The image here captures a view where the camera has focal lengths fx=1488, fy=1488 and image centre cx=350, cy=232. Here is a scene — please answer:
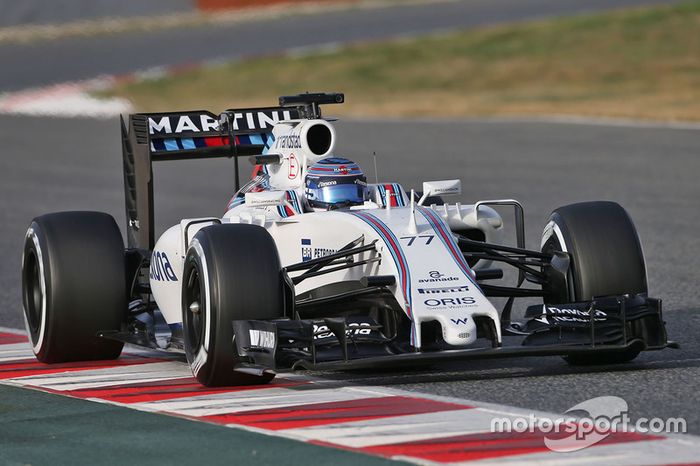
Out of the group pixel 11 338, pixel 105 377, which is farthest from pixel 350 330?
pixel 11 338

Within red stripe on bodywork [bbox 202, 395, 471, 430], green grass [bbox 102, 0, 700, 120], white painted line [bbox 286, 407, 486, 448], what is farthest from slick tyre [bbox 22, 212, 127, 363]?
green grass [bbox 102, 0, 700, 120]

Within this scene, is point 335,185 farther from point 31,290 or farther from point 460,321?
point 31,290

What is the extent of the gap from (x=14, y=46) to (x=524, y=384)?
32541mm

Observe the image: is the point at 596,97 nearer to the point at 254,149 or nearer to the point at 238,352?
the point at 254,149

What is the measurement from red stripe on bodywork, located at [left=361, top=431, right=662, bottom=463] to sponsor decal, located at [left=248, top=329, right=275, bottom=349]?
4.12 ft

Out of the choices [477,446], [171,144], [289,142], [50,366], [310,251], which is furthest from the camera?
[171,144]

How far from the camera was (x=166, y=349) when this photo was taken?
8.41m

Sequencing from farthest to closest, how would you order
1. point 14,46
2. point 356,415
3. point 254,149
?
point 14,46
point 254,149
point 356,415

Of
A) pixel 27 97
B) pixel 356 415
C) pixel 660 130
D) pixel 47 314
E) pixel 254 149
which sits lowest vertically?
pixel 356 415

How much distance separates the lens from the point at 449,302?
7.29m

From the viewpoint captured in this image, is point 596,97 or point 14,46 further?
point 14,46

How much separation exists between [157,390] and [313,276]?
1.07 meters

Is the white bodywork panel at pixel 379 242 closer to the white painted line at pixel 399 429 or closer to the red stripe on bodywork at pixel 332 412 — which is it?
the red stripe on bodywork at pixel 332 412

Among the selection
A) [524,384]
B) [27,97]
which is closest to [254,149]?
[524,384]
